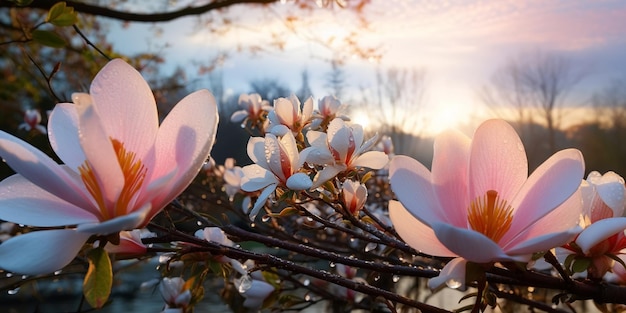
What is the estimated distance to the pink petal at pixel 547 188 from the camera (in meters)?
0.31

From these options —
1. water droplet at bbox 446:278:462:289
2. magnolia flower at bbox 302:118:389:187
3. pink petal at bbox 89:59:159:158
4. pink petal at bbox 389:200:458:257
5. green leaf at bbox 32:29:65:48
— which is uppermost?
pink petal at bbox 89:59:159:158

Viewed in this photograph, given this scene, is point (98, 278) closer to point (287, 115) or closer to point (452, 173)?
point (452, 173)

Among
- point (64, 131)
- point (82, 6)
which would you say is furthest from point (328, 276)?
point (82, 6)

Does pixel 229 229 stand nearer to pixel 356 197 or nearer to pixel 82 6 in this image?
pixel 356 197

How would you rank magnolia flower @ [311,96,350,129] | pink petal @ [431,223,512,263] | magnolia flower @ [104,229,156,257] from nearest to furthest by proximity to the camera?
pink petal @ [431,223,512,263], magnolia flower @ [104,229,156,257], magnolia flower @ [311,96,350,129]

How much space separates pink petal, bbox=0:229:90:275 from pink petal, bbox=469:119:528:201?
0.79 ft

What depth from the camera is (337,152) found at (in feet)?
1.74

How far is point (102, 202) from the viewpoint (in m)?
0.32

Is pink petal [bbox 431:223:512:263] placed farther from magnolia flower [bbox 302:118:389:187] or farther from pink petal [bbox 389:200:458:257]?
magnolia flower [bbox 302:118:389:187]

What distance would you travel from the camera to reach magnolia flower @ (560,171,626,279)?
38 cm

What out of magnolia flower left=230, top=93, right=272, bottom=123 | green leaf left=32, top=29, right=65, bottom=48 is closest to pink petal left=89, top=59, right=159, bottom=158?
green leaf left=32, top=29, right=65, bottom=48

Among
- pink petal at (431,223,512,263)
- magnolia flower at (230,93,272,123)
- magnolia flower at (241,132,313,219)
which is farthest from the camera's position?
magnolia flower at (230,93,272,123)

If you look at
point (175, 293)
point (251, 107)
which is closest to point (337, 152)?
point (175, 293)

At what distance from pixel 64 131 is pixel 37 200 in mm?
53
